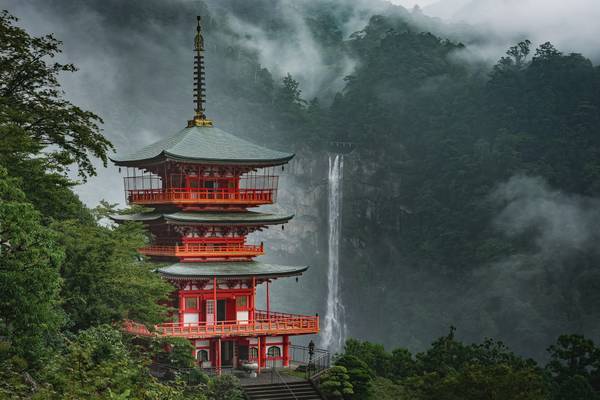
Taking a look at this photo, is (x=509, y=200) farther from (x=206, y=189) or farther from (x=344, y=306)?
(x=206, y=189)

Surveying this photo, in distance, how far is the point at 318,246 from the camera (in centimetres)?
10438

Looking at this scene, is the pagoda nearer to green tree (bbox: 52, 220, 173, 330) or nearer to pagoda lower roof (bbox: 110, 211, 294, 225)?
pagoda lower roof (bbox: 110, 211, 294, 225)

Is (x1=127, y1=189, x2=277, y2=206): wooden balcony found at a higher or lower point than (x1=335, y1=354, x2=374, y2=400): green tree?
higher

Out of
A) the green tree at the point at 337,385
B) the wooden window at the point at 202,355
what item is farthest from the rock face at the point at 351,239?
the green tree at the point at 337,385

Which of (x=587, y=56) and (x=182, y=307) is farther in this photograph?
(x=587, y=56)

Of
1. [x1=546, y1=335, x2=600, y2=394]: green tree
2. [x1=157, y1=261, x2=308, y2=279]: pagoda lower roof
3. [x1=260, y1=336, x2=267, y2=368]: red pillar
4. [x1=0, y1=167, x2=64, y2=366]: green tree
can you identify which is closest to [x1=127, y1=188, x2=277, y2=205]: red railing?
[x1=157, y1=261, x2=308, y2=279]: pagoda lower roof

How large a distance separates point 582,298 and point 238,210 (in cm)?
5501

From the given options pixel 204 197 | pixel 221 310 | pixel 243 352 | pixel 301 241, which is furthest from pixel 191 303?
pixel 301 241

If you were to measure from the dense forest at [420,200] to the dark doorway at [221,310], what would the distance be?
12.9 feet

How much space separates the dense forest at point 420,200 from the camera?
30.6m

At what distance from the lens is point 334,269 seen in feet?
333

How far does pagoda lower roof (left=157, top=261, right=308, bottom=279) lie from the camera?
35312 mm

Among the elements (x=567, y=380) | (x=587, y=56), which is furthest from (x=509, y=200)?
(x=567, y=380)

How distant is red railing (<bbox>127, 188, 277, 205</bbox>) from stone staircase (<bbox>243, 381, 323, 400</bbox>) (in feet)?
26.7
